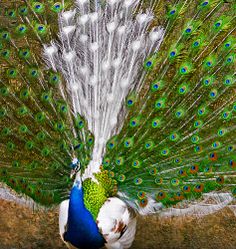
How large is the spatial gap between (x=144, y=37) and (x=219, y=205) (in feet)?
3.09

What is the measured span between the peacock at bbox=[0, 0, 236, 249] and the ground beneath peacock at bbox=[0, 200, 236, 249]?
978 millimetres

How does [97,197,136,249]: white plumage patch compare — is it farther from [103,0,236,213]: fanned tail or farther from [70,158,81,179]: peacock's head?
[70,158,81,179]: peacock's head

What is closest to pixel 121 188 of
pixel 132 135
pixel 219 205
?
pixel 132 135

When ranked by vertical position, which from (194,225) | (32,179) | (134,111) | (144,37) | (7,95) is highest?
(144,37)

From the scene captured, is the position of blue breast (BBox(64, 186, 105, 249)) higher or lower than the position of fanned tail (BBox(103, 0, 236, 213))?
lower

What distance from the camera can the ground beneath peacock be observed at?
13.9 feet

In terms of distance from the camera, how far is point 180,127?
10.5 ft

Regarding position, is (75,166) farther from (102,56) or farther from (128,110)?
(102,56)

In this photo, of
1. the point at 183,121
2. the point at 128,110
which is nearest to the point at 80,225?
the point at 128,110

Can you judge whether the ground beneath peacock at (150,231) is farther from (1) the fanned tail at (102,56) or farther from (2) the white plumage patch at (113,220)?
(1) the fanned tail at (102,56)

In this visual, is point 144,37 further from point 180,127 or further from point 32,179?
point 32,179

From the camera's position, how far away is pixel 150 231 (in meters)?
4.30

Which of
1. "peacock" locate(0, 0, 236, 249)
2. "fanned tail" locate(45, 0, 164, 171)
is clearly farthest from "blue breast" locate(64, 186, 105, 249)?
"fanned tail" locate(45, 0, 164, 171)

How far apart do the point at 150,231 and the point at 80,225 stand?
1.23 m
